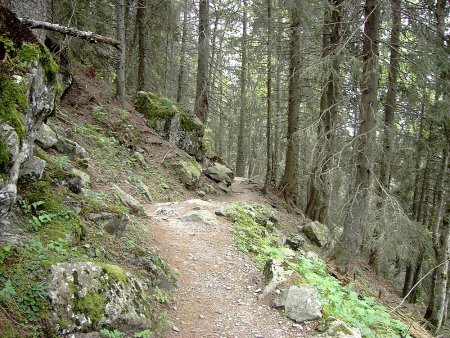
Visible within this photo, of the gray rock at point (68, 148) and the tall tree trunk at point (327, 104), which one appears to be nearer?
the gray rock at point (68, 148)

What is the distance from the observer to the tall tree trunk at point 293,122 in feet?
42.6

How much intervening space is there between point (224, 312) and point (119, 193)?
3474 millimetres

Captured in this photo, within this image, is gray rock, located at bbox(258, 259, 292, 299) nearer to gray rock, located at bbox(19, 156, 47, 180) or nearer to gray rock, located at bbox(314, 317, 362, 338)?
gray rock, located at bbox(314, 317, 362, 338)

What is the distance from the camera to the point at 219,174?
47.1 ft

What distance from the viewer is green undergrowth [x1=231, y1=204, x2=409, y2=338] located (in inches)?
199

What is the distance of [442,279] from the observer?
988cm

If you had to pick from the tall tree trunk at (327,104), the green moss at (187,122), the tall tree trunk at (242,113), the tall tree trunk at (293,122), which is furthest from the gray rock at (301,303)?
the tall tree trunk at (242,113)

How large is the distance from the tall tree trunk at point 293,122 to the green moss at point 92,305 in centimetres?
979

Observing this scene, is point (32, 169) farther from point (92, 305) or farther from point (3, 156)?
point (92, 305)

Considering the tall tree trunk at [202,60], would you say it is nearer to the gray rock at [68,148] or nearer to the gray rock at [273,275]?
the gray rock at [68,148]

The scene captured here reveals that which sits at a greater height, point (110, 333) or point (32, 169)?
point (32, 169)

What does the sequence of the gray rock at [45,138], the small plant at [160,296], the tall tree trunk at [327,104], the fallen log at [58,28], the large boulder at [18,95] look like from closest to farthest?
the large boulder at [18,95]
the fallen log at [58,28]
the small plant at [160,296]
the gray rock at [45,138]
the tall tree trunk at [327,104]

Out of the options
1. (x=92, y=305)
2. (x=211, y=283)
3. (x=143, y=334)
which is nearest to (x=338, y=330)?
(x=211, y=283)

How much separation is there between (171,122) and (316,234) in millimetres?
6647
